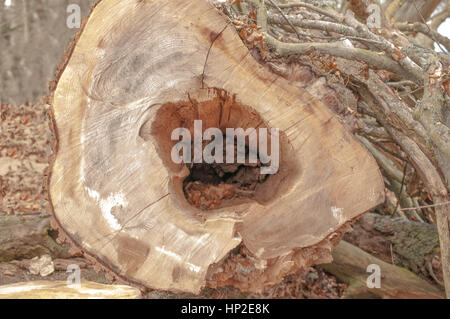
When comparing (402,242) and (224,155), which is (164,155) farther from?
(402,242)

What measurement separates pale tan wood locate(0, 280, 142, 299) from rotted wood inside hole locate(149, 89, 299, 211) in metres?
0.51

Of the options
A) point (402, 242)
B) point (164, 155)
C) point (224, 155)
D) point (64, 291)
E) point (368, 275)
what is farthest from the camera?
point (402, 242)

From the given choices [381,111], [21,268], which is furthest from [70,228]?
[381,111]

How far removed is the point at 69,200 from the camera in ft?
4.29

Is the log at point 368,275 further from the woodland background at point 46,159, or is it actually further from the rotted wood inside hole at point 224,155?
the rotted wood inside hole at point 224,155

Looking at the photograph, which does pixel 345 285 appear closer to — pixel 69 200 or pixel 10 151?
pixel 69 200

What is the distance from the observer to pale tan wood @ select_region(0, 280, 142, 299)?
149 cm

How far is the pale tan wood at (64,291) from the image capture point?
4.88 ft

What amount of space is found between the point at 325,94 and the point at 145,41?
28.4 inches

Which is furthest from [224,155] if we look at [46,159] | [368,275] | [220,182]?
[46,159]

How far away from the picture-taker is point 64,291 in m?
1.56

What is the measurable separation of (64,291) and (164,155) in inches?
30.9

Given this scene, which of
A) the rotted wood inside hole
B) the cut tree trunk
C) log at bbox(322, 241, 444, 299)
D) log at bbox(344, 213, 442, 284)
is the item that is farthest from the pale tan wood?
log at bbox(344, 213, 442, 284)

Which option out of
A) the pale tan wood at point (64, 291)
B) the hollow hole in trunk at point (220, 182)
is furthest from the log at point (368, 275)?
the pale tan wood at point (64, 291)
